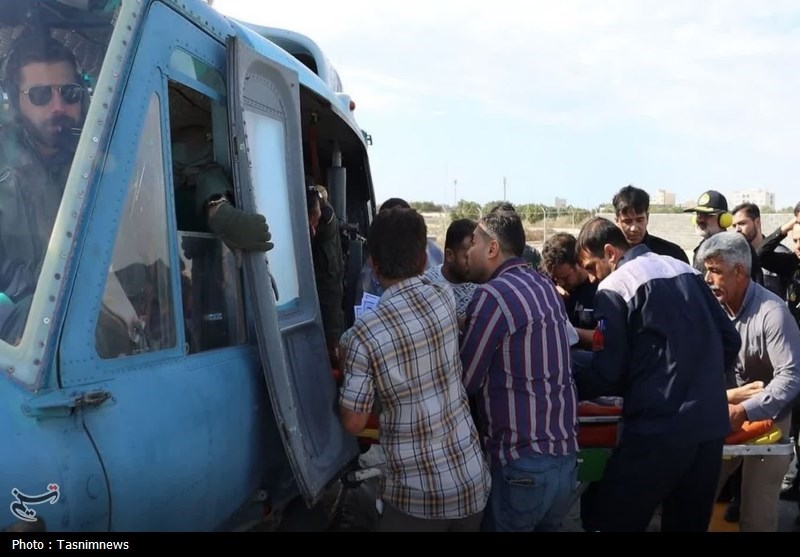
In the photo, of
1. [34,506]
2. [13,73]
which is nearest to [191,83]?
[13,73]

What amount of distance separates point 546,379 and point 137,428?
59.1 inches

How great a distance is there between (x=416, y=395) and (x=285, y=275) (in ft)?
3.24

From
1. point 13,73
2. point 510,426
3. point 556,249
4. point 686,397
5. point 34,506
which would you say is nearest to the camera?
point 34,506

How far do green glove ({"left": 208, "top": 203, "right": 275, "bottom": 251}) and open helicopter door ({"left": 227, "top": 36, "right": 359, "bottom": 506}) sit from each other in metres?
0.08

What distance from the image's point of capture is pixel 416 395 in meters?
2.44

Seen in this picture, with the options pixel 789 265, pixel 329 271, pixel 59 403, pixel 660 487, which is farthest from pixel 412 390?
pixel 789 265

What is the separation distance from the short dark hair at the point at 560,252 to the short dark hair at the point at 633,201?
389 millimetres

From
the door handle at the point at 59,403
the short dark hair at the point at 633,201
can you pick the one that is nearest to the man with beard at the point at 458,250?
the short dark hair at the point at 633,201

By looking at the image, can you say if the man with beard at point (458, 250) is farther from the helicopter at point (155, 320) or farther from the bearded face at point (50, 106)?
the bearded face at point (50, 106)

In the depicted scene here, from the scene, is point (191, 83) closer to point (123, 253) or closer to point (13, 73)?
point (13, 73)

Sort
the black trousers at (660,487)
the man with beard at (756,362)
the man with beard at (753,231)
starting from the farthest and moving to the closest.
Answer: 1. the man with beard at (753,231)
2. the man with beard at (756,362)
3. the black trousers at (660,487)

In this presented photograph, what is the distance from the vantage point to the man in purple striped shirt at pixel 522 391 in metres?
2.63

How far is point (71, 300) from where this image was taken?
6.31 feet

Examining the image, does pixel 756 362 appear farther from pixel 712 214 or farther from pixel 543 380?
pixel 712 214
